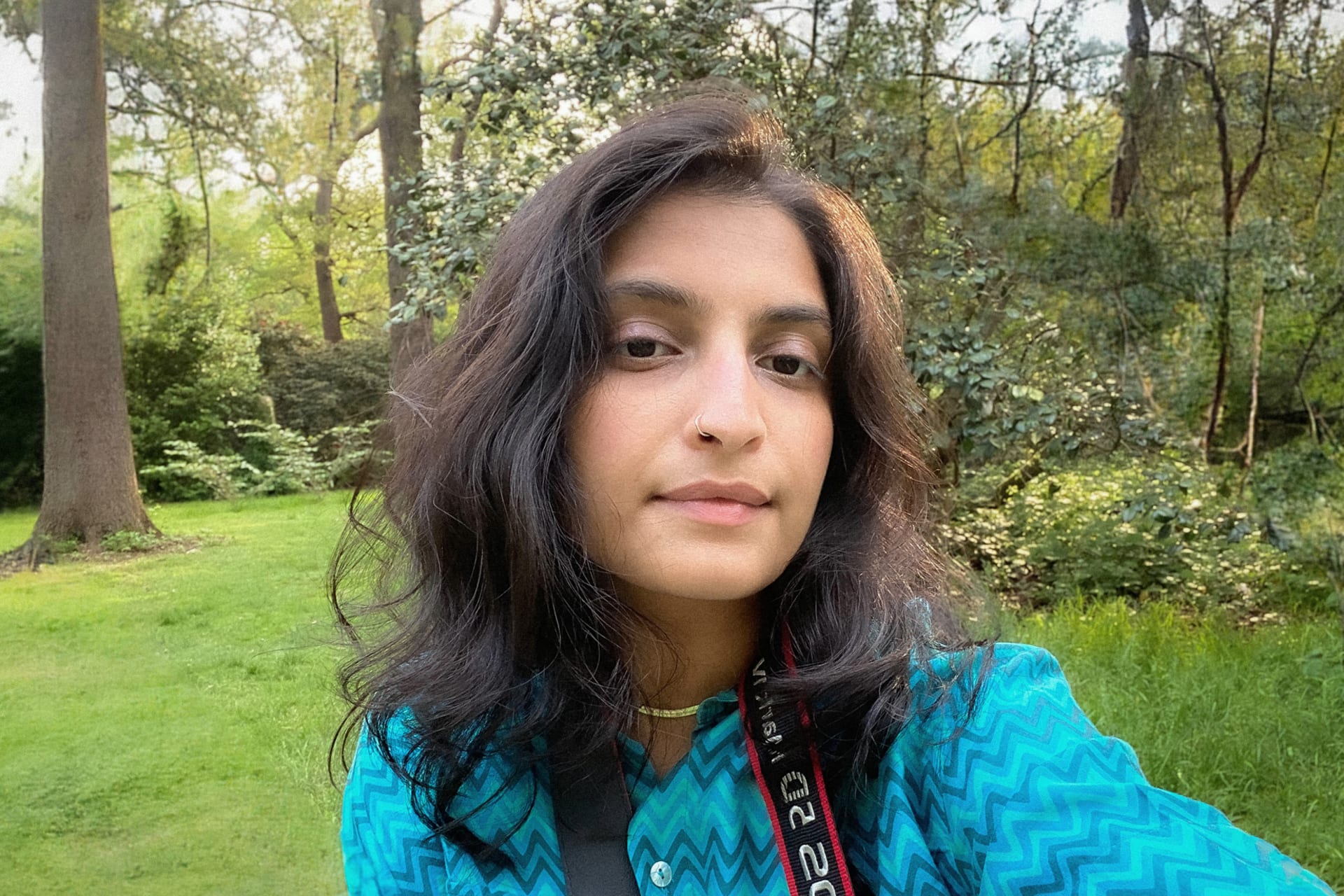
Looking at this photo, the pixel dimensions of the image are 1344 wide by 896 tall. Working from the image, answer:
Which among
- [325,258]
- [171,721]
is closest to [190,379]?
[325,258]

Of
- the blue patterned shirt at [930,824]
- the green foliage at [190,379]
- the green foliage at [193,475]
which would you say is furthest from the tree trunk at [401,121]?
the blue patterned shirt at [930,824]

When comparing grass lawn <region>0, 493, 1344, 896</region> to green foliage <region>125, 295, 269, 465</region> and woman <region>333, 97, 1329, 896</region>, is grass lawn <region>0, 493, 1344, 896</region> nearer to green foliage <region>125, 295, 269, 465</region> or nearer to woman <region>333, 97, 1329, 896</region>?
green foliage <region>125, 295, 269, 465</region>

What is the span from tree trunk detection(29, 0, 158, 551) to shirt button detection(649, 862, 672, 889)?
72.7 inches

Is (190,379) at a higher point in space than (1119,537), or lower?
higher

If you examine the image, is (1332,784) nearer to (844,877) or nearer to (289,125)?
(844,877)

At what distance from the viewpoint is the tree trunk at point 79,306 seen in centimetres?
213

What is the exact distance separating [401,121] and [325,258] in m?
0.50

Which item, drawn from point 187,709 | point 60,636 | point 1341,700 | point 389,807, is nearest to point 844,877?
point 389,807

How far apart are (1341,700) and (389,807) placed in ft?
7.81

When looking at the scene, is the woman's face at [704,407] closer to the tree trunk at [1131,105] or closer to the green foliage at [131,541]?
the green foliage at [131,541]

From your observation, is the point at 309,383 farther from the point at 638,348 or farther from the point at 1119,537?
the point at 1119,537

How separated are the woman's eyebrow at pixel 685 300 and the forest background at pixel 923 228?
1.67m

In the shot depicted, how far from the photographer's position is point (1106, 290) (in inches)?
119

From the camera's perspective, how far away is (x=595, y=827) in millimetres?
788
